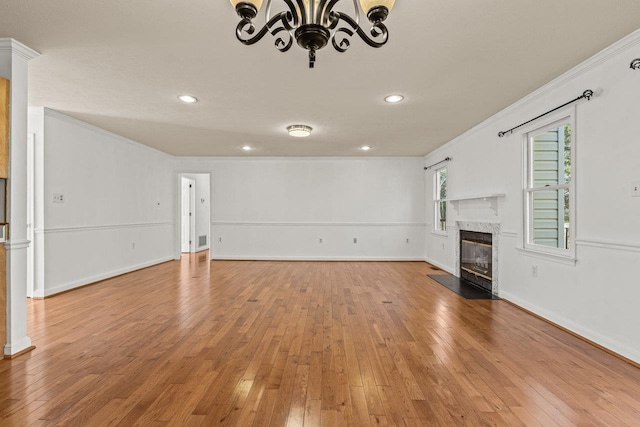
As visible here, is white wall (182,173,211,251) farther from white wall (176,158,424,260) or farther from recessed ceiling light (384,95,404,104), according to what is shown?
recessed ceiling light (384,95,404,104)

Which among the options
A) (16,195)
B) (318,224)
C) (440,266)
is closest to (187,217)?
(318,224)

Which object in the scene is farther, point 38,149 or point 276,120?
point 276,120

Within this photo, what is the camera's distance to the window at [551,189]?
10.7 ft

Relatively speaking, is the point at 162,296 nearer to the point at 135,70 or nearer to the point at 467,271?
the point at 135,70

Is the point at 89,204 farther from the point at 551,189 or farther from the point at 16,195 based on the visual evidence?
the point at 551,189

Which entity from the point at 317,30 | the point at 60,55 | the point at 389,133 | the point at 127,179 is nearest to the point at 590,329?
the point at 317,30

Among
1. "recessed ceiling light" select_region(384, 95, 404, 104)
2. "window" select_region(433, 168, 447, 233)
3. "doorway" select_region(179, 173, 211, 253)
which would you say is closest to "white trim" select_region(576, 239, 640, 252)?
"recessed ceiling light" select_region(384, 95, 404, 104)

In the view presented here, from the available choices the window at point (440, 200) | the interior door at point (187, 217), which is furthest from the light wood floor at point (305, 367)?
the interior door at point (187, 217)

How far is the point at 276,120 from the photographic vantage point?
4719 mm

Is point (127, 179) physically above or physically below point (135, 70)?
below

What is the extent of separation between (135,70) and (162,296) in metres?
2.83

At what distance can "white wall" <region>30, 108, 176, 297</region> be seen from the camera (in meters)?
4.32

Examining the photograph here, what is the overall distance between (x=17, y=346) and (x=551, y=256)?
4988 mm

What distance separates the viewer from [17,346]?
259cm
